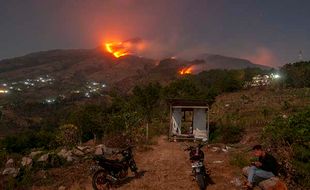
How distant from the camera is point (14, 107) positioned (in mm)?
171500

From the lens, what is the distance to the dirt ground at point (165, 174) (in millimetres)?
14406

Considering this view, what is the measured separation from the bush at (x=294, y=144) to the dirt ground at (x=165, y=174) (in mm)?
2013

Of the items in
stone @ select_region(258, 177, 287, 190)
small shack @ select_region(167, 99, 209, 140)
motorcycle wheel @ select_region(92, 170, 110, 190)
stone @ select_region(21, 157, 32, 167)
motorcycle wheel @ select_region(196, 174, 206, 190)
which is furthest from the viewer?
small shack @ select_region(167, 99, 209, 140)

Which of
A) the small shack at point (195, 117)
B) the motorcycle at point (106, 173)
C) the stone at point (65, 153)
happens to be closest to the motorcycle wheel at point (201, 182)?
the motorcycle at point (106, 173)

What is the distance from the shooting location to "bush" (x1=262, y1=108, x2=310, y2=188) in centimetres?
1260

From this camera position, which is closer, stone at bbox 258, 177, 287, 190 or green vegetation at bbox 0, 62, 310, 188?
stone at bbox 258, 177, 287, 190

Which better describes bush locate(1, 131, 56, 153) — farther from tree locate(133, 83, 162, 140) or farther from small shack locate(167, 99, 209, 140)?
small shack locate(167, 99, 209, 140)

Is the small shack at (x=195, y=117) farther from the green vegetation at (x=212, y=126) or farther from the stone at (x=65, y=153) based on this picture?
the stone at (x=65, y=153)

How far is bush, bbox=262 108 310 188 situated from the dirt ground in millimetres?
2013

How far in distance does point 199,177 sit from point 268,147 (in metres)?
4.19

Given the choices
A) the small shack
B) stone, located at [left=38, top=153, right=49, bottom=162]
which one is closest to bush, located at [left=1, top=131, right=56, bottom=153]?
the small shack

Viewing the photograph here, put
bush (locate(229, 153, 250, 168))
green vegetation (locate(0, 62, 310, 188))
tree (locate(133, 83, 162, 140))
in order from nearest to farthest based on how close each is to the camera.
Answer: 1. green vegetation (locate(0, 62, 310, 188))
2. bush (locate(229, 153, 250, 168))
3. tree (locate(133, 83, 162, 140))

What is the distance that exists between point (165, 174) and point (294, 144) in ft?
18.9

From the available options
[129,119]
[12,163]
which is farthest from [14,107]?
[12,163]
